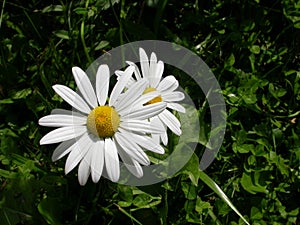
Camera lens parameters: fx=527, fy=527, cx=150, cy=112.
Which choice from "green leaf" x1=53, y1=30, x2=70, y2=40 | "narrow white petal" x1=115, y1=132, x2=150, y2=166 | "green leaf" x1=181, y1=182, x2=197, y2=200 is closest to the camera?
"narrow white petal" x1=115, y1=132, x2=150, y2=166

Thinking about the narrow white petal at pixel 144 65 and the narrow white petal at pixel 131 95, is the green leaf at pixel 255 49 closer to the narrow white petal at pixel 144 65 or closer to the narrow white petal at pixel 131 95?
the narrow white petal at pixel 144 65

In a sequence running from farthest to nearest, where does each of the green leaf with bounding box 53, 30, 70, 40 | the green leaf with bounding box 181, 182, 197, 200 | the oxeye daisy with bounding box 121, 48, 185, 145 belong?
1. the green leaf with bounding box 53, 30, 70, 40
2. the green leaf with bounding box 181, 182, 197, 200
3. the oxeye daisy with bounding box 121, 48, 185, 145

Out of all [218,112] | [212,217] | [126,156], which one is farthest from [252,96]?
[126,156]

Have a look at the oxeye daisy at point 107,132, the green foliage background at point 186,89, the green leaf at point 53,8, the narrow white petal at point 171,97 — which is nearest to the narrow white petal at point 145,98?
the oxeye daisy at point 107,132

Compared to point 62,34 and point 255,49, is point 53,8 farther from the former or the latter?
point 255,49

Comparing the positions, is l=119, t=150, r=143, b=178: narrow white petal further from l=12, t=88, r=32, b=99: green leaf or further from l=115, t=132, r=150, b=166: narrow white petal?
l=12, t=88, r=32, b=99: green leaf

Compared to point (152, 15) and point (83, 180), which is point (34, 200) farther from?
point (152, 15)

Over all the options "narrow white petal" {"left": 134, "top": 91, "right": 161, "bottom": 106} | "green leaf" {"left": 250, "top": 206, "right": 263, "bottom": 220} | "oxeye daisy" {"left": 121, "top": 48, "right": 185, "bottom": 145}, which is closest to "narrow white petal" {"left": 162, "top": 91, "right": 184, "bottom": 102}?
"oxeye daisy" {"left": 121, "top": 48, "right": 185, "bottom": 145}
